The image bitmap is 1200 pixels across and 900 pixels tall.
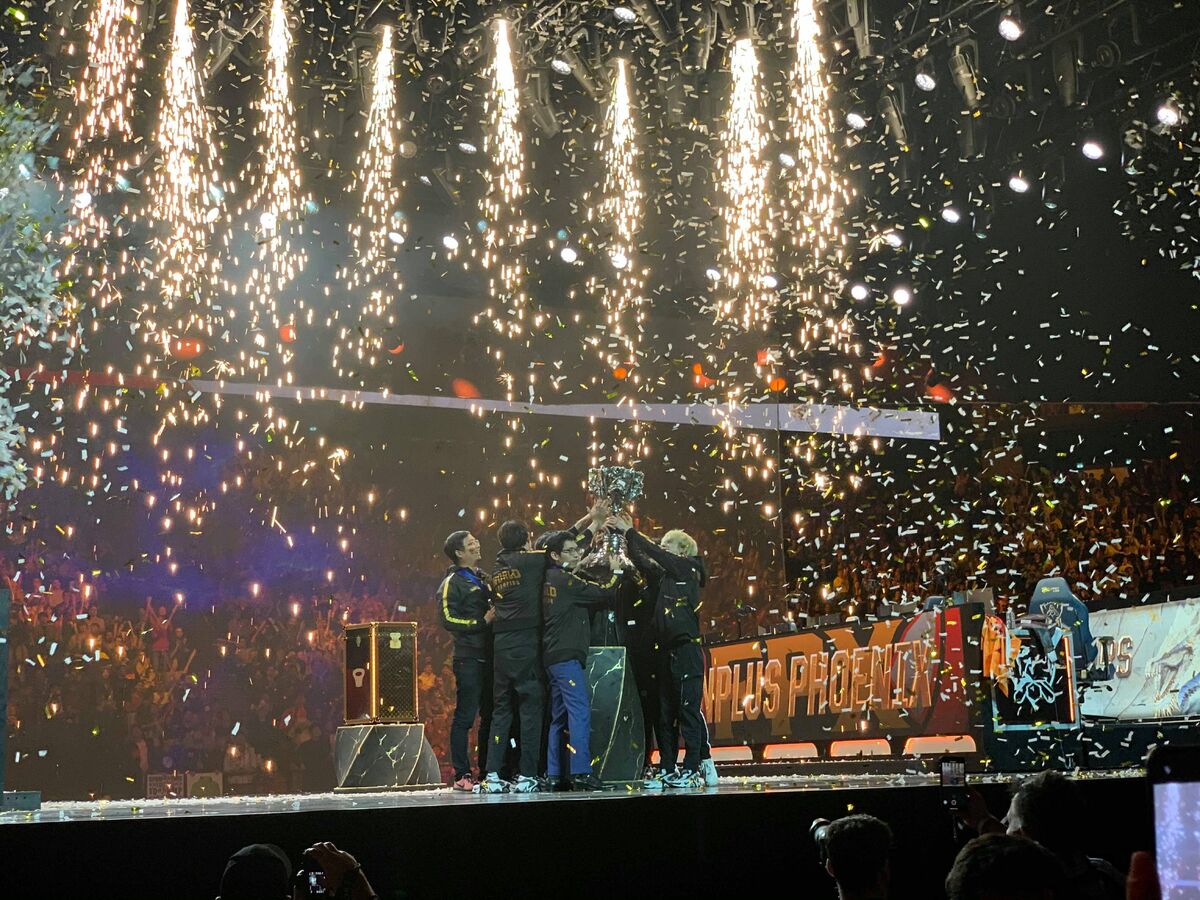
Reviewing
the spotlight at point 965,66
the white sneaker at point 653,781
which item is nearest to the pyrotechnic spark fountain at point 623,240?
the spotlight at point 965,66

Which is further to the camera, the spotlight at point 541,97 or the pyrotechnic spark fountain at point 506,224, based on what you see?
the pyrotechnic spark fountain at point 506,224

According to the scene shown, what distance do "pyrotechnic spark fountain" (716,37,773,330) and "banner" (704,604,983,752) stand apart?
6.06m

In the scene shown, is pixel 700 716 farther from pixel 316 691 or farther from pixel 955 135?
pixel 316 691

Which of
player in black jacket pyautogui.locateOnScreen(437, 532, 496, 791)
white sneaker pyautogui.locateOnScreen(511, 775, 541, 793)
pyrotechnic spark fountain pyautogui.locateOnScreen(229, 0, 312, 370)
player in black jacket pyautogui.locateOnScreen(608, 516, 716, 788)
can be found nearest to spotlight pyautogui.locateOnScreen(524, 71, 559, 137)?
pyrotechnic spark fountain pyautogui.locateOnScreen(229, 0, 312, 370)

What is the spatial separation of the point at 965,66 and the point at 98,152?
29.9 ft

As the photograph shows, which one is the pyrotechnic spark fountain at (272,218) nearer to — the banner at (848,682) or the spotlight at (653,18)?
the spotlight at (653,18)

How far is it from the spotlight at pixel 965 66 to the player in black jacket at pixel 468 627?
21.4 ft

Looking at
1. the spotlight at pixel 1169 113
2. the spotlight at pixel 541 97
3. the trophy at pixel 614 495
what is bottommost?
the trophy at pixel 614 495

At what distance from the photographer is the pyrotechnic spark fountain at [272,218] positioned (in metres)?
15.3

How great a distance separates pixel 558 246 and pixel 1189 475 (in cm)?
803

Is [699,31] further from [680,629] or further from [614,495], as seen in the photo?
[680,629]

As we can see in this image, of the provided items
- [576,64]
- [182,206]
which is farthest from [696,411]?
[182,206]

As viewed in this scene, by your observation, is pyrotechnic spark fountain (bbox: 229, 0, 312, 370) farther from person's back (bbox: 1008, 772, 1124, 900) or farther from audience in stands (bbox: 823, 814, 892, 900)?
audience in stands (bbox: 823, 814, 892, 900)

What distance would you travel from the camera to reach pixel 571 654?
7.75 metres
